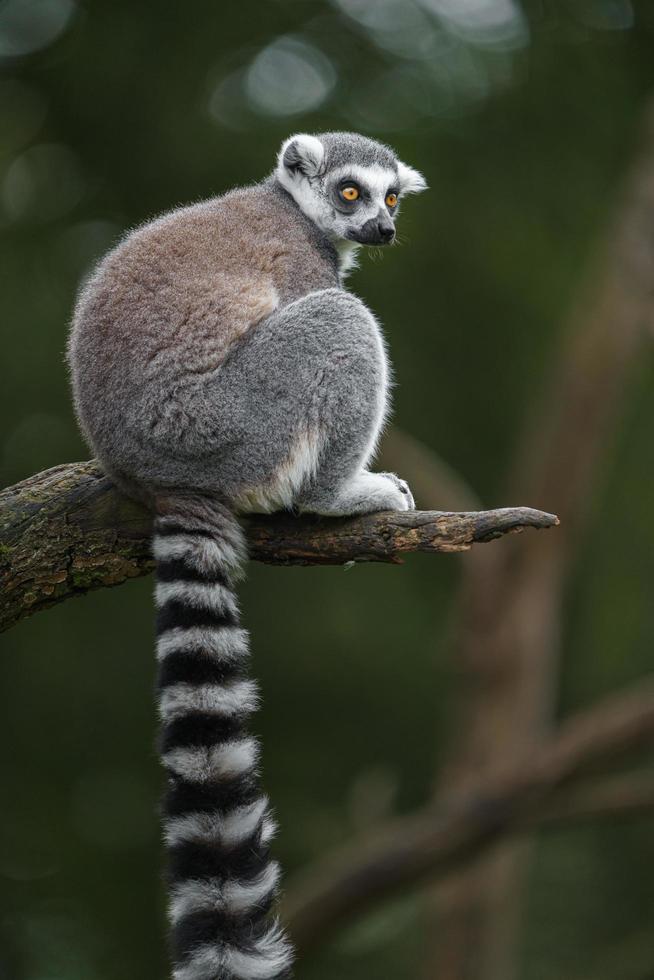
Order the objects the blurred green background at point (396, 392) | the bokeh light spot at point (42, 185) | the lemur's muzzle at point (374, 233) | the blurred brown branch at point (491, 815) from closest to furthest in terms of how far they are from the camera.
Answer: the lemur's muzzle at point (374, 233)
the blurred brown branch at point (491, 815)
the blurred green background at point (396, 392)
the bokeh light spot at point (42, 185)

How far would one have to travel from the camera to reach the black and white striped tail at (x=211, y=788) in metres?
3.49

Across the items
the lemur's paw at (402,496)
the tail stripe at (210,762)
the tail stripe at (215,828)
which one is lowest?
the tail stripe at (215,828)

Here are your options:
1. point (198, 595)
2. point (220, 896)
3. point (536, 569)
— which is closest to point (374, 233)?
point (198, 595)

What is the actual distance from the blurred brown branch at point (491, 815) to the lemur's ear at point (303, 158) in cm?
429

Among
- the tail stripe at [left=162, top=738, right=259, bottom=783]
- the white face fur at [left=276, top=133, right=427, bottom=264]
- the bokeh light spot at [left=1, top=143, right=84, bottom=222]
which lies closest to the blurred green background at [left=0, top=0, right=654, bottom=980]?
the bokeh light spot at [left=1, top=143, right=84, bottom=222]

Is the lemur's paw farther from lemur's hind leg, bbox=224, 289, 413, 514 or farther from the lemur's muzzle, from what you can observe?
the lemur's muzzle

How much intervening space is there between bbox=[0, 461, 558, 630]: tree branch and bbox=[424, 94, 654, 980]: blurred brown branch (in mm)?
4781

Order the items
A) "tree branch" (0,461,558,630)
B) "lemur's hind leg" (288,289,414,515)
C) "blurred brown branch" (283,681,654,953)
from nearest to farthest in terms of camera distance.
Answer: "tree branch" (0,461,558,630)
"lemur's hind leg" (288,289,414,515)
"blurred brown branch" (283,681,654,953)

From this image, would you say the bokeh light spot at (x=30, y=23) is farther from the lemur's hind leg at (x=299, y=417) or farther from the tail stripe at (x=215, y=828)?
the tail stripe at (x=215, y=828)

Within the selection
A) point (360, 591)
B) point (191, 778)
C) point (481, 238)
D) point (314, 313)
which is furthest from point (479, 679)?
point (191, 778)

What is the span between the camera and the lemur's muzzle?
5.52 metres

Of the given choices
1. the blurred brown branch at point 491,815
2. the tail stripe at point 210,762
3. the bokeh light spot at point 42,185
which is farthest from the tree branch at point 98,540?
the bokeh light spot at point 42,185

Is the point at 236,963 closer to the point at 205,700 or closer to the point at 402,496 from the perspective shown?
the point at 205,700

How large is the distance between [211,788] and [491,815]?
4.79 meters
